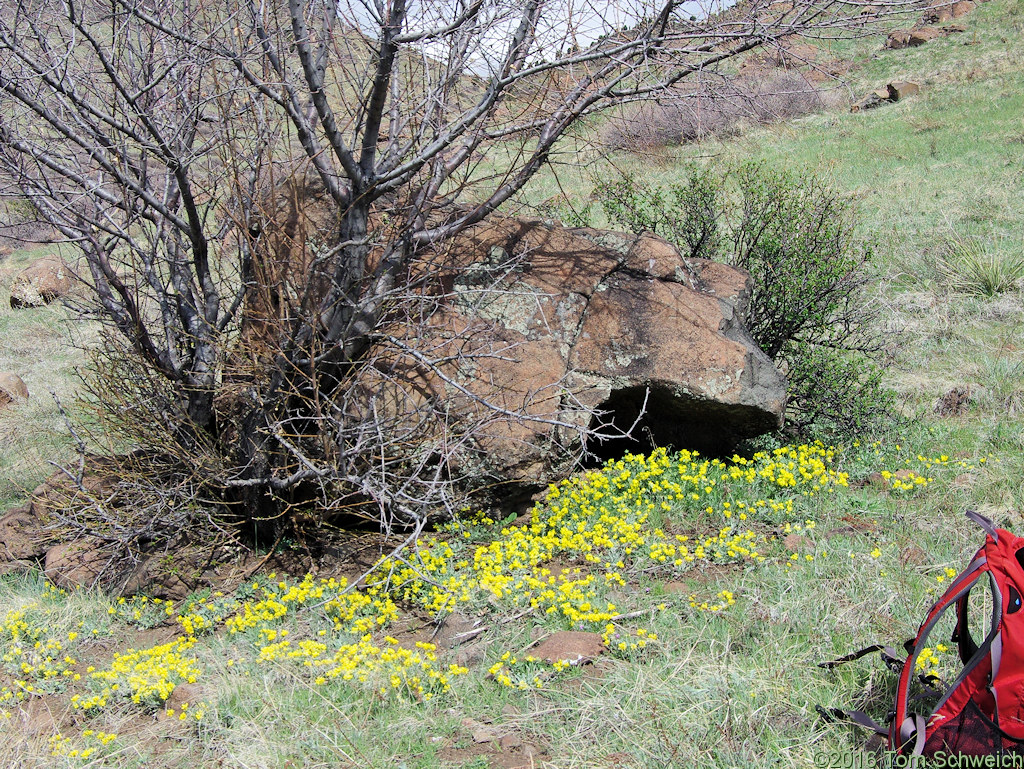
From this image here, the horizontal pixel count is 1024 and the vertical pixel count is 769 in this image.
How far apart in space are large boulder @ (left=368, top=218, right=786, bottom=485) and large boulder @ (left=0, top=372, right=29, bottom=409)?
4994mm

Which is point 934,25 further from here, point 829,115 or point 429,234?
point 429,234

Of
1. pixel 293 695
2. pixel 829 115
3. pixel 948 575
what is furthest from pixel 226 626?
pixel 829 115

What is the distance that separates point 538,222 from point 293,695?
3.41m

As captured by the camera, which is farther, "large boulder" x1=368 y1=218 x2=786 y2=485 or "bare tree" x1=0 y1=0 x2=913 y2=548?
"large boulder" x1=368 y1=218 x2=786 y2=485

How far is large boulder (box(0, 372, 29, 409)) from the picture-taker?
25.2 feet

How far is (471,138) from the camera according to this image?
15.3ft

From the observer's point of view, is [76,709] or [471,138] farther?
[471,138]

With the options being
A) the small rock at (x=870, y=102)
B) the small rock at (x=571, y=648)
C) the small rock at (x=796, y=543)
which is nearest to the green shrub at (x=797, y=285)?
the small rock at (x=796, y=543)

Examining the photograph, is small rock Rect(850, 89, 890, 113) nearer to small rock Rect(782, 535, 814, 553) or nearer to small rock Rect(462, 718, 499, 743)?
small rock Rect(782, 535, 814, 553)

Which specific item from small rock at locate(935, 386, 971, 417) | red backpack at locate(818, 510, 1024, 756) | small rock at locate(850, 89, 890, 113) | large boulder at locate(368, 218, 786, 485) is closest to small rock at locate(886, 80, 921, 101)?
small rock at locate(850, 89, 890, 113)

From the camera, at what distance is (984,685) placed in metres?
2.39

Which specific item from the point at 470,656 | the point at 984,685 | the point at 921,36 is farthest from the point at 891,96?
the point at 984,685

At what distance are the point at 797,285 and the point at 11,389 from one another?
7.17 metres

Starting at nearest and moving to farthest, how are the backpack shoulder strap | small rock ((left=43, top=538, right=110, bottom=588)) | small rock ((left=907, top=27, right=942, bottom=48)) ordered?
the backpack shoulder strap
small rock ((left=43, top=538, right=110, bottom=588))
small rock ((left=907, top=27, right=942, bottom=48))
